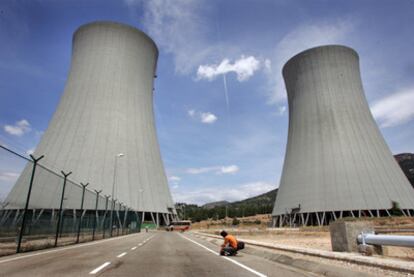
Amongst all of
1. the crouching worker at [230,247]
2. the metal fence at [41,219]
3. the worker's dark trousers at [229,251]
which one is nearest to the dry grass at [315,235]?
the crouching worker at [230,247]

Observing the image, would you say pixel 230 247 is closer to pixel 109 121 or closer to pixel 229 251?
pixel 229 251

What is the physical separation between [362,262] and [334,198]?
36.7m

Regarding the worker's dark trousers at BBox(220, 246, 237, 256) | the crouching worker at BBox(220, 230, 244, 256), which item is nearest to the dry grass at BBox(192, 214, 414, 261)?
the crouching worker at BBox(220, 230, 244, 256)

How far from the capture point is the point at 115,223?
2917 centimetres

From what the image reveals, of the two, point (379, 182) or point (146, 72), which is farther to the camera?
point (146, 72)

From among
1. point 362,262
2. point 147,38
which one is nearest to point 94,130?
point 147,38

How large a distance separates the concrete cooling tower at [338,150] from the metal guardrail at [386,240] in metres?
32.9

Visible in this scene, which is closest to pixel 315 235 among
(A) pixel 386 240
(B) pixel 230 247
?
(B) pixel 230 247

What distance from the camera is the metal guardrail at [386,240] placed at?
568 centimetres

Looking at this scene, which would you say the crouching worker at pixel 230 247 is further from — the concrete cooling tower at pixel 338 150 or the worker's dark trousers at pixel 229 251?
the concrete cooling tower at pixel 338 150

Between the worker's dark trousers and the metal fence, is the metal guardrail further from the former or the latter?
the metal fence

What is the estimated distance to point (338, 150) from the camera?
1524 inches

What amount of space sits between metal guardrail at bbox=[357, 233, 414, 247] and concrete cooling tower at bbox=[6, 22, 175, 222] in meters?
30.8

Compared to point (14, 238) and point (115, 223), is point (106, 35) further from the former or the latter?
point (14, 238)
